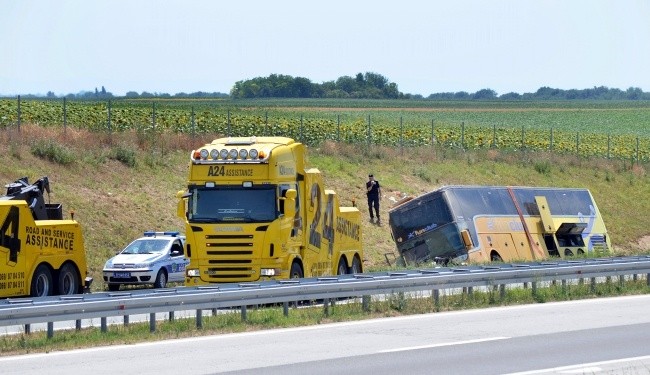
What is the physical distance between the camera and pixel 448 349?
16750 millimetres

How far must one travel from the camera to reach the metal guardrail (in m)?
18.2

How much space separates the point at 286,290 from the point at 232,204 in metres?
4.44

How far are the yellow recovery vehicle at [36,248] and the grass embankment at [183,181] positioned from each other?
622 centimetres

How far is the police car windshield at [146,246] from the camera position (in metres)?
35.1

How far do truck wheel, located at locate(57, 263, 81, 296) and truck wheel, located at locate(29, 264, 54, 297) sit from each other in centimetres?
34

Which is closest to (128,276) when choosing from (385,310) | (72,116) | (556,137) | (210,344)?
(385,310)

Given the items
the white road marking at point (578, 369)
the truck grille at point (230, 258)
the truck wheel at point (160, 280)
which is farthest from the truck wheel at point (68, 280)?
the white road marking at point (578, 369)

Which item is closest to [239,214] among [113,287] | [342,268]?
[342,268]

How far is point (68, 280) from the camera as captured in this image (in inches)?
1113

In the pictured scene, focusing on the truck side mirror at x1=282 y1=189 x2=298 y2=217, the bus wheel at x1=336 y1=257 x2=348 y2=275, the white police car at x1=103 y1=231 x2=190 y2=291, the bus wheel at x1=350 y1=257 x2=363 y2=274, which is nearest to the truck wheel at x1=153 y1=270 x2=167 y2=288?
the white police car at x1=103 y1=231 x2=190 y2=291

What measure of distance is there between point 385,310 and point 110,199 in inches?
844

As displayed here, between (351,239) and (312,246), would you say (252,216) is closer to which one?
(312,246)

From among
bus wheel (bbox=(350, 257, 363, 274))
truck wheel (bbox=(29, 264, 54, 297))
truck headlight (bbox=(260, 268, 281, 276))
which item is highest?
truck headlight (bbox=(260, 268, 281, 276))

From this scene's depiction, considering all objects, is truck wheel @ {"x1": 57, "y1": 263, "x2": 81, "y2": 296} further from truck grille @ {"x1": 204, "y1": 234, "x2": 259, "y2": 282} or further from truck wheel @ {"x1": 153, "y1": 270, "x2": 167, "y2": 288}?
truck wheel @ {"x1": 153, "y1": 270, "x2": 167, "y2": 288}
